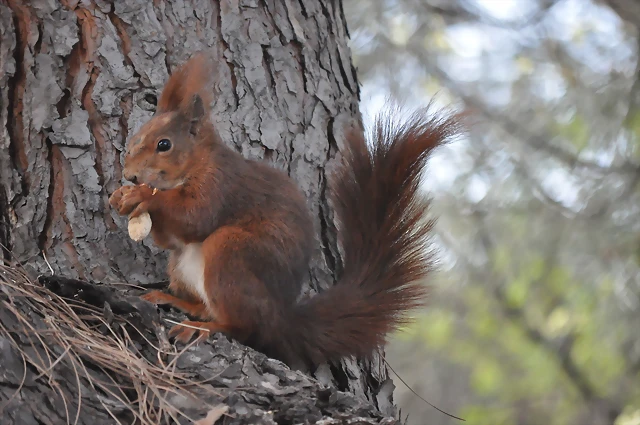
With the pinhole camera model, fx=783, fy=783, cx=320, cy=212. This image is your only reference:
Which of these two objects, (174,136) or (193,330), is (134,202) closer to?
(174,136)

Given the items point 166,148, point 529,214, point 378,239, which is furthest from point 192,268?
point 529,214

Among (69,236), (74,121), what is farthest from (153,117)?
(69,236)

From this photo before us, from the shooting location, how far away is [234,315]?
1444mm

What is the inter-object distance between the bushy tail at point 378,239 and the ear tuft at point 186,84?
341mm

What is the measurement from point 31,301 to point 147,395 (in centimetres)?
28

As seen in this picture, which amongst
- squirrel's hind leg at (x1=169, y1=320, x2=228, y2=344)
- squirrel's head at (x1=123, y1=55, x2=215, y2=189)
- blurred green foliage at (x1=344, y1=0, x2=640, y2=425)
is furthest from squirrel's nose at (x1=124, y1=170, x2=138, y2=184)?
blurred green foliage at (x1=344, y1=0, x2=640, y2=425)

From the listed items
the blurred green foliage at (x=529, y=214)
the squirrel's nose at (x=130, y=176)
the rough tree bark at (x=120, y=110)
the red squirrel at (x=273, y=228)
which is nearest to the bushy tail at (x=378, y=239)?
the red squirrel at (x=273, y=228)

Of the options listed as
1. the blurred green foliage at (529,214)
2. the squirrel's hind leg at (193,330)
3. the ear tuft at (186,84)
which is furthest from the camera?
the blurred green foliage at (529,214)

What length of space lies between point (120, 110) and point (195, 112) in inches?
8.8

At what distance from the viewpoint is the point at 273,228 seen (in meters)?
1.54

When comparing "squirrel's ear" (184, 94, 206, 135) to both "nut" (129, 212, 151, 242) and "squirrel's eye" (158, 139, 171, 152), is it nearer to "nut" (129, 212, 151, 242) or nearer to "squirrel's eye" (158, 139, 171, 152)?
"squirrel's eye" (158, 139, 171, 152)

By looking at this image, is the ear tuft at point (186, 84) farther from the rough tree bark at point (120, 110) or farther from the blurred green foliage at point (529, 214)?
the blurred green foliage at point (529, 214)

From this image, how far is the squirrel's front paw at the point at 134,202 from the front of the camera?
1.56 meters

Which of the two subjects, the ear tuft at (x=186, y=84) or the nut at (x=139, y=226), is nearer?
the nut at (x=139, y=226)
